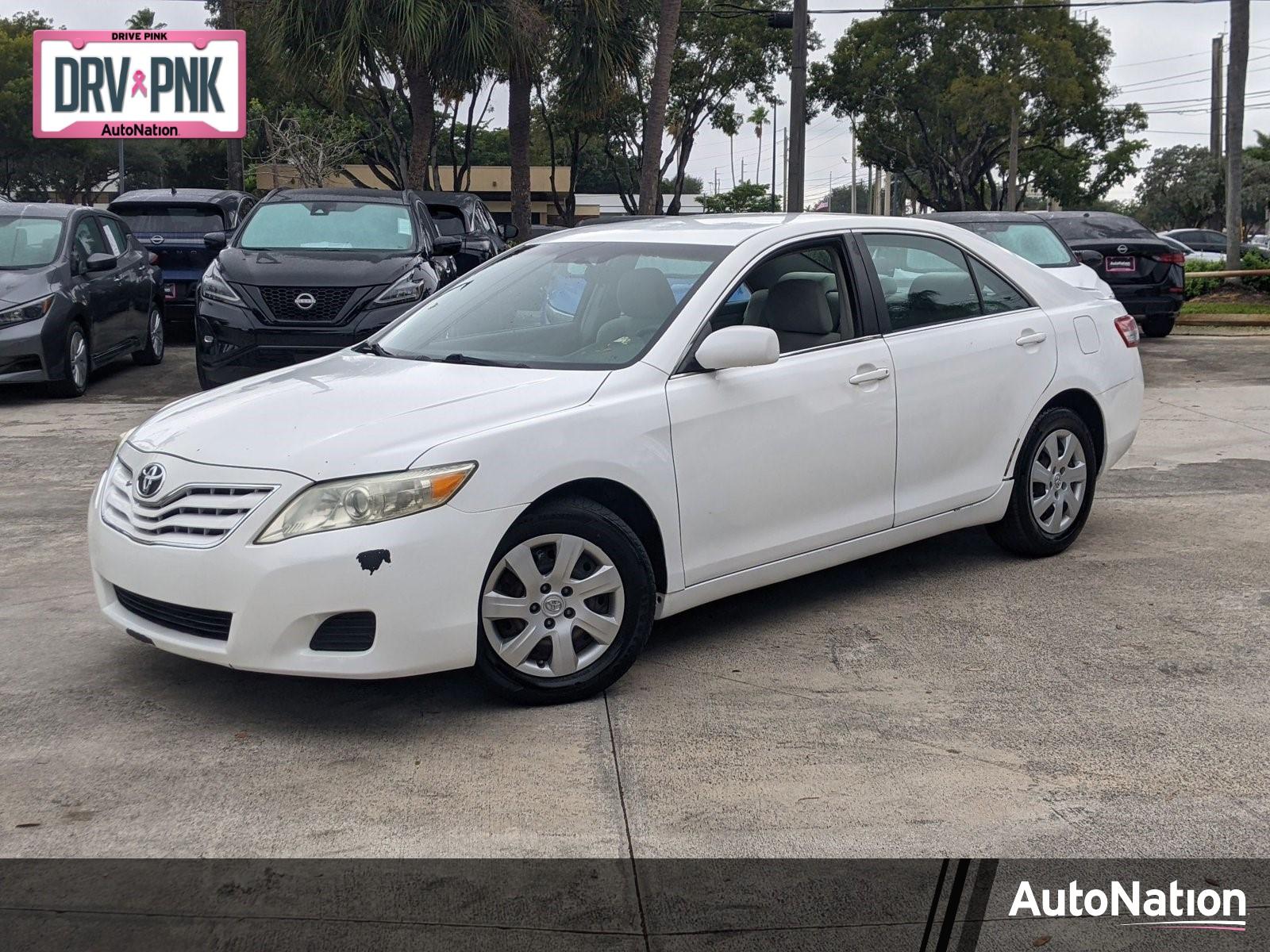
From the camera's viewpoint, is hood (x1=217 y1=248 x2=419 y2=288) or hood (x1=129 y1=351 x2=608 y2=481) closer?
hood (x1=129 y1=351 x2=608 y2=481)

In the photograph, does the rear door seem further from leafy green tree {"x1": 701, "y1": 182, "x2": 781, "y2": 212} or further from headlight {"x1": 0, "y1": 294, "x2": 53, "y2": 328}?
leafy green tree {"x1": 701, "y1": 182, "x2": 781, "y2": 212}

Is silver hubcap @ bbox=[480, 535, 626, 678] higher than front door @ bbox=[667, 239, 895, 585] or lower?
lower

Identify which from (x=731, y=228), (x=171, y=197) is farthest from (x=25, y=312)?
(x=731, y=228)

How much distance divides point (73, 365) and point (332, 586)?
9055 mm

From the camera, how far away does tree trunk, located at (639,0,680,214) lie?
27.6 metres

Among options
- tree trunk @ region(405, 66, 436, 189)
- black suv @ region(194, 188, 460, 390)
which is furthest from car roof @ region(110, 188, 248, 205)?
tree trunk @ region(405, 66, 436, 189)

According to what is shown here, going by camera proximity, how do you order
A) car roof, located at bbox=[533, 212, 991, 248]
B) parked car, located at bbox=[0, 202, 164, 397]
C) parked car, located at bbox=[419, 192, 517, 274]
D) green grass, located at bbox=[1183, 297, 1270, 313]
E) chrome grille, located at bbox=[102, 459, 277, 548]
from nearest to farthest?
1. chrome grille, located at bbox=[102, 459, 277, 548]
2. car roof, located at bbox=[533, 212, 991, 248]
3. parked car, located at bbox=[0, 202, 164, 397]
4. parked car, located at bbox=[419, 192, 517, 274]
5. green grass, located at bbox=[1183, 297, 1270, 313]

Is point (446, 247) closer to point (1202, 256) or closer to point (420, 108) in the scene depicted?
point (420, 108)

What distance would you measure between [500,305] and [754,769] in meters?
2.34

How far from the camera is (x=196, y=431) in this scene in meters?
4.76

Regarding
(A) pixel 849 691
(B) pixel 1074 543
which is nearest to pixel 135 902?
(A) pixel 849 691

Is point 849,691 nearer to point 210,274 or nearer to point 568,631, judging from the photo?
point 568,631

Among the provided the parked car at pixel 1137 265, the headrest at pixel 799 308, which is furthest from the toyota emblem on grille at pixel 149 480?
the parked car at pixel 1137 265

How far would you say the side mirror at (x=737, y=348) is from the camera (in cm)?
504
